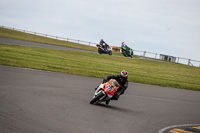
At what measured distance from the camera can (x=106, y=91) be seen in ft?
37.2

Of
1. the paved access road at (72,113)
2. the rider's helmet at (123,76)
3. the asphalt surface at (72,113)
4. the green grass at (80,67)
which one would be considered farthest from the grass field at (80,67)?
the rider's helmet at (123,76)

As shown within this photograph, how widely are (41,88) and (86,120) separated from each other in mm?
4891

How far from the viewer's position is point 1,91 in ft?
34.7

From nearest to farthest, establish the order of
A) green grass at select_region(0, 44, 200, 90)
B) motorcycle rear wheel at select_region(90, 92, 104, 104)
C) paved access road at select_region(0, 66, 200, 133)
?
paved access road at select_region(0, 66, 200, 133), motorcycle rear wheel at select_region(90, 92, 104, 104), green grass at select_region(0, 44, 200, 90)

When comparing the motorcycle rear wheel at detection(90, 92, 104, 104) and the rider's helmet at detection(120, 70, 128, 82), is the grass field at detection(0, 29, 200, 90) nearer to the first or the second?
the rider's helmet at detection(120, 70, 128, 82)

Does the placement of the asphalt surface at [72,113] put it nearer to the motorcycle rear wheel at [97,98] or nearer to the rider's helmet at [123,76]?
the motorcycle rear wheel at [97,98]

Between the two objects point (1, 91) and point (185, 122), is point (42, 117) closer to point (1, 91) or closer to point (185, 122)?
point (1, 91)

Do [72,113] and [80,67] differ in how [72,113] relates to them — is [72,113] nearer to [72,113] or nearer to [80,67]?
[72,113]

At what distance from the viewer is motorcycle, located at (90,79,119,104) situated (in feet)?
36.8

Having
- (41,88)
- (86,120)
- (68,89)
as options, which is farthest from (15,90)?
(86,120)

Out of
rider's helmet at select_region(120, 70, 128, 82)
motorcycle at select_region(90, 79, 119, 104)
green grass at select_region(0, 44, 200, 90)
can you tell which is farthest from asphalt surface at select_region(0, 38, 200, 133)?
green grass at select_region(0, 44, 200, 90)

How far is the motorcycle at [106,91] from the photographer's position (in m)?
11.2

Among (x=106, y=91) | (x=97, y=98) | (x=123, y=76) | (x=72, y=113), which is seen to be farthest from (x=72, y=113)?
(x=123, y=76)

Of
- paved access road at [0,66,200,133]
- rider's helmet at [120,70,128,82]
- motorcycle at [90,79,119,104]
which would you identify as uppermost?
rider's helmet at [120,70,128,82]
